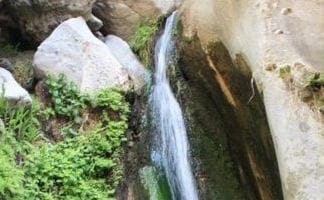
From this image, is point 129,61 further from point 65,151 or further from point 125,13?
point 65,151

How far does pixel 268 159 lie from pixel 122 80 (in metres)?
2.11

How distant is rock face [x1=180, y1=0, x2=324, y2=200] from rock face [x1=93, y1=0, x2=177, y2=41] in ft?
5.44

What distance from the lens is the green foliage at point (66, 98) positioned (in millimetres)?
5453

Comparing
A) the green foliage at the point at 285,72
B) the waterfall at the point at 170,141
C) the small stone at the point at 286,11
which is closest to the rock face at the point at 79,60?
the waterfall at the point at 170,141

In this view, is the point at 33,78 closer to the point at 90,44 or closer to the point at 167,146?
the point at 90,44

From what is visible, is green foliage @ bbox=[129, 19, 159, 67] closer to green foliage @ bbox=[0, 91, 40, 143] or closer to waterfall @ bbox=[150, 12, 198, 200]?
waterfall @ bbox=[150, 12, 198, 200]

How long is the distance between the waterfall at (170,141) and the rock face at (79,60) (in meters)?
0.43

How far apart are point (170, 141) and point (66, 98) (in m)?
1.23

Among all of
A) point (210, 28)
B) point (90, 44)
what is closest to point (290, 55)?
point (210, 28)

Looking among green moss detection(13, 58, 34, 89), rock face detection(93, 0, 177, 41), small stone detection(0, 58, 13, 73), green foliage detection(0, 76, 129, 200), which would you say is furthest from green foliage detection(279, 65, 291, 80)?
rock face detection(93, 0, 177, 41)

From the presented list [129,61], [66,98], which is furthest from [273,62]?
[129,61]

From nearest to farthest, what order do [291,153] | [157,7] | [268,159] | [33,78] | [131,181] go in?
[291,153], [268,159], [131,181], [33,78], [157,7]

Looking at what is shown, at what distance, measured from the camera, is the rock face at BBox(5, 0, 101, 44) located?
6641 millimetres

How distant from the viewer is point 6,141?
15.3 feet
